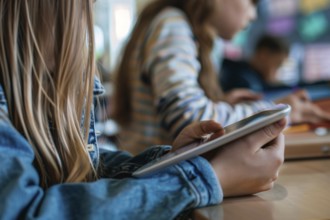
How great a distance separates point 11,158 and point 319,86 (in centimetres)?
135

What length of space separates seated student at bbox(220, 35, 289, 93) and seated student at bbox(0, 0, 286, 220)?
172 centimetres

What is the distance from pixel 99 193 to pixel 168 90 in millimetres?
Result: 622

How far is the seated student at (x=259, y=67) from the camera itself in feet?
7.67

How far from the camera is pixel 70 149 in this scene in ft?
1.87

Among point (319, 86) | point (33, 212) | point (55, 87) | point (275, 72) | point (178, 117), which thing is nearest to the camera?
point (33, 212)

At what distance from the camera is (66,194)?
0.47m

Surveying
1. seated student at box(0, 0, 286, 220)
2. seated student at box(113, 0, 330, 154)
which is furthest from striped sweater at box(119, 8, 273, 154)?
seated student at box(0, 0, 286, 220)

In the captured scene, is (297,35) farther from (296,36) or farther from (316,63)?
(316,63)

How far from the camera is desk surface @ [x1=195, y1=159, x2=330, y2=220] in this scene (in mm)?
457

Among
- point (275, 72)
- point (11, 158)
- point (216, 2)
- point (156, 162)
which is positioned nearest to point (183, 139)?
point (156, 162)

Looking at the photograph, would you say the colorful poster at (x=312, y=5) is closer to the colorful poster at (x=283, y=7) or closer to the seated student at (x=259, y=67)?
the colorful poster at (x=283, y=7)

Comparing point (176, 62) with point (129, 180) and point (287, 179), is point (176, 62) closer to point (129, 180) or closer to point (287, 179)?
point (287, 179)

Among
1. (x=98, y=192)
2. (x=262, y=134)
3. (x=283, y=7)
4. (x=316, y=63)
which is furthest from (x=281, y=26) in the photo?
(x=98, y=192)

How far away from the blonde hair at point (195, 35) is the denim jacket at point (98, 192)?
2.40 ft
